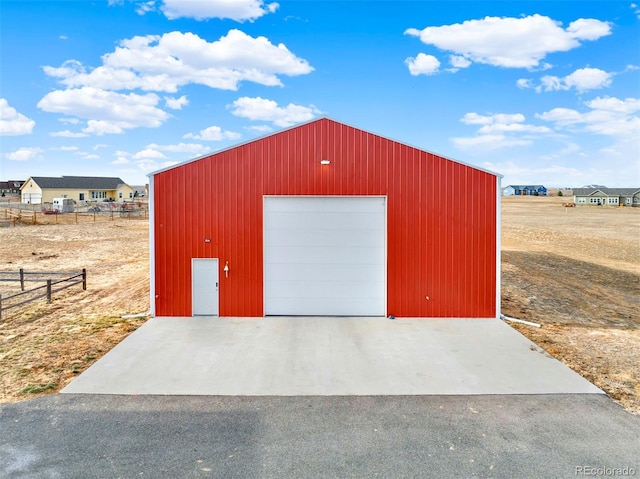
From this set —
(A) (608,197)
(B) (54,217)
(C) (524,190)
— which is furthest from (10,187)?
(C) (524,190)

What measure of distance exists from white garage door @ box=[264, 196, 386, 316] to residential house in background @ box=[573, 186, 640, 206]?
3456 inches

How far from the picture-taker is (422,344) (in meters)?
9.64

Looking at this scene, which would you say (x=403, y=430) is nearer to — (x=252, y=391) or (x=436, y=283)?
(x=252, y=391)

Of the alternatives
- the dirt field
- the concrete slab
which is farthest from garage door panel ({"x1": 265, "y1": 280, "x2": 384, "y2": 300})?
the dirt field

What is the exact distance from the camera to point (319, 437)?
19.0 feet

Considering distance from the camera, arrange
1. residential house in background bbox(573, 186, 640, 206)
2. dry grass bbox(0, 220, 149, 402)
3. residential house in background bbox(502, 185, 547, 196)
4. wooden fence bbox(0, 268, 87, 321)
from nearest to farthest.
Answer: dry grass bbox(0, 220, 149, 402) < wooden fence bbox(0, 268, 87, 321) < residential house in background bbox(573, 186, 640, 206) < residential house in background bbox(502, 185, 547, 196)

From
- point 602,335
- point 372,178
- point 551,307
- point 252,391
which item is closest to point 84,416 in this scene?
point 252,391

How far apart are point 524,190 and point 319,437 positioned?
151 metres

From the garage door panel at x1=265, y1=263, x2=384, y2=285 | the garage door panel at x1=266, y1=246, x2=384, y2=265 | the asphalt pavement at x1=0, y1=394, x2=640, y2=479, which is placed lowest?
the asphalt pavement at x1=0, y1=394, x2=640, y2=479

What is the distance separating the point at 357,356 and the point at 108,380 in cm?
468

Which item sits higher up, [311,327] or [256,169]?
[256,169]

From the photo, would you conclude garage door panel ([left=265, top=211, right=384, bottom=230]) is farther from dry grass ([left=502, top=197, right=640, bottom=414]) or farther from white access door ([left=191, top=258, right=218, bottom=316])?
dry grass ([left=502, top=197, right=640, bottom=414])

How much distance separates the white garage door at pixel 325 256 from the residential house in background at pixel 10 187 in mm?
115131

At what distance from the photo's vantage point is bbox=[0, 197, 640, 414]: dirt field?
8.07 meters
